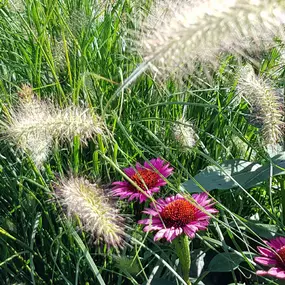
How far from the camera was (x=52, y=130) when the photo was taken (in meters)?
1.30

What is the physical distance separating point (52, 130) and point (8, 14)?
0.91 m

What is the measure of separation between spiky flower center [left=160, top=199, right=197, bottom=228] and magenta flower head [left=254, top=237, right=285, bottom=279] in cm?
16

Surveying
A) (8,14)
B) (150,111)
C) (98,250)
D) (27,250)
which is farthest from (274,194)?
(8,14)

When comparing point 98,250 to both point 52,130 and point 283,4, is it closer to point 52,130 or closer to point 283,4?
point 52,130

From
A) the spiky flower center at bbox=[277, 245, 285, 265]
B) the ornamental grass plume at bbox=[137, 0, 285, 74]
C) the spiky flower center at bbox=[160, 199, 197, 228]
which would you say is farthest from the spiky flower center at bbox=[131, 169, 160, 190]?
the ornamental grass plume at bbox=[137, 0, 285, 74]

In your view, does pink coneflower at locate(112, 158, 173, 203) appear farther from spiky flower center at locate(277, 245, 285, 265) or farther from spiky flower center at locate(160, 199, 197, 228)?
spiky flower center at locate(277, 245, 285, 265)

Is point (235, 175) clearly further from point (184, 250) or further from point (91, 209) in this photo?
point (91, 209)

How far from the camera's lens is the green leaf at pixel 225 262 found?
52.3 inches

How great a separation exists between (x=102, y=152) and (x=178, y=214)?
26 centimetres

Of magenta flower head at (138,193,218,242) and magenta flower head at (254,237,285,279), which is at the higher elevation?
magenta flower head at (138,193,218,242)

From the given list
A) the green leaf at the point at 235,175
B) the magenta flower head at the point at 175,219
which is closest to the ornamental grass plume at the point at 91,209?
the magenta flower head at the point at 175,219

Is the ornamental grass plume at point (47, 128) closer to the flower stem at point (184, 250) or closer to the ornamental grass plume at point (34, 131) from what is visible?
the ornamental grass plume at point (34, 131)

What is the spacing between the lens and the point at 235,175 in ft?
4.80

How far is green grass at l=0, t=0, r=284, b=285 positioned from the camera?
59.2 inches
